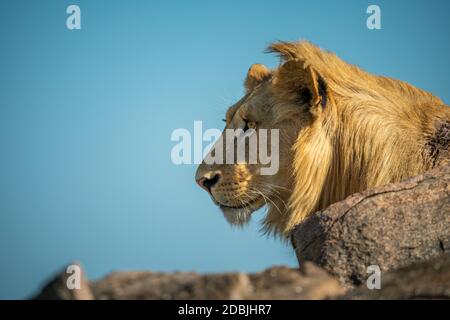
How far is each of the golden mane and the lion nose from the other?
0.77 metres

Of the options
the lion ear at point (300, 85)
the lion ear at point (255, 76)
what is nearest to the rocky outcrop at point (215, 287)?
the lion ear at point (300, 85)

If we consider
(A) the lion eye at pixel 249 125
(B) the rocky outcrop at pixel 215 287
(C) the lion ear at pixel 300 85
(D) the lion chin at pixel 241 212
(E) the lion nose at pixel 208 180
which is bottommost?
(B) the rocky outcrop at pixel 215 287

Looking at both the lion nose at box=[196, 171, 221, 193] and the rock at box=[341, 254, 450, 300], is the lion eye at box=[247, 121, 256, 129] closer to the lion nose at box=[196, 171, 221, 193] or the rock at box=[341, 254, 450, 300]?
the lion nose at box=[196, 171, 221, 193]

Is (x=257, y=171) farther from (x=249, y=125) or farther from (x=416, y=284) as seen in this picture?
(x=416, y=284)

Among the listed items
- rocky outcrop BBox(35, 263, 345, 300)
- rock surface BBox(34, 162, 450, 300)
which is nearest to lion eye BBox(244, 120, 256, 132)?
rock surface BBox(34, 162, 450, 300)

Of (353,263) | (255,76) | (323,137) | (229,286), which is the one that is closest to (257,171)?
(323,137)

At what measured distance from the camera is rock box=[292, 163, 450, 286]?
220 inches

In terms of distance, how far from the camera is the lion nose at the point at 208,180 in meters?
7.83

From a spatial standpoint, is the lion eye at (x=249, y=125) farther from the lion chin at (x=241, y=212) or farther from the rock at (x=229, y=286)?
the rock at (x=229, y=286)

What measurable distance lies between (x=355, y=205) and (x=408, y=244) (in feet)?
1.83

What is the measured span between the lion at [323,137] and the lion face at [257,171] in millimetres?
10

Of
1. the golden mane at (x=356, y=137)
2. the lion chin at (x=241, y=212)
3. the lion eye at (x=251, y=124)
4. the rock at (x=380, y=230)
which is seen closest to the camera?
the rock at (x=380, y=230)
